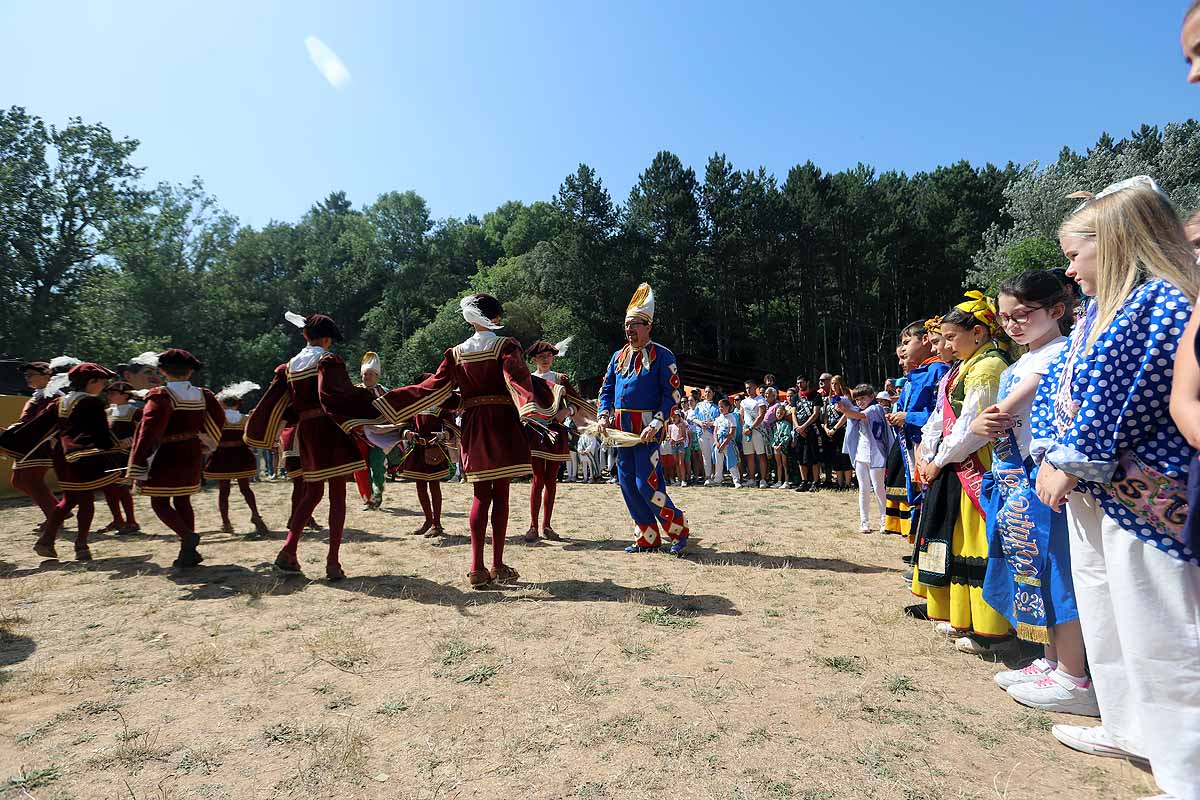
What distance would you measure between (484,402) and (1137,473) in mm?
4172

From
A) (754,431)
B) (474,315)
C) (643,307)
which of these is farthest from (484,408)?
(754,431)

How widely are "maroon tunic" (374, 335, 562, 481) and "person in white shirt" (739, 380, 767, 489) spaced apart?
30.7 ft

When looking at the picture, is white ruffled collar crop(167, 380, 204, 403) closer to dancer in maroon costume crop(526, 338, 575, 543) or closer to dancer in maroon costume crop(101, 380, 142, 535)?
dancer in maroon costume crop(101, 380, 142, 535)

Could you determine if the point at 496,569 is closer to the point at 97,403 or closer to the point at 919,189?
the point at 97,403

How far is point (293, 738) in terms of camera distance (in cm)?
279

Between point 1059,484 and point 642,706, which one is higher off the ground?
point 1059,484

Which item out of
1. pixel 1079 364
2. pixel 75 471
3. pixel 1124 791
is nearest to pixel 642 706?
pixel 1124 791

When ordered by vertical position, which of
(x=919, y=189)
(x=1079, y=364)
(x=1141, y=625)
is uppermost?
(x=919, y=189)

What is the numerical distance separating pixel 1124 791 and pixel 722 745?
1430 mm

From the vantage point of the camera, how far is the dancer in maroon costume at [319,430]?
536cm

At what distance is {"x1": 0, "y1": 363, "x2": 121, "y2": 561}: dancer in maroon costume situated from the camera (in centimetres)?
681

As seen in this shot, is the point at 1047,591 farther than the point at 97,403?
No

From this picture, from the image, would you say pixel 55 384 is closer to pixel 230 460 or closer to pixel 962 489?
pixel 230 460

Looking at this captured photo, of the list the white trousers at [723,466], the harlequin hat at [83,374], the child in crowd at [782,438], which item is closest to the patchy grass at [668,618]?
the harlequin hat at [83,374]
